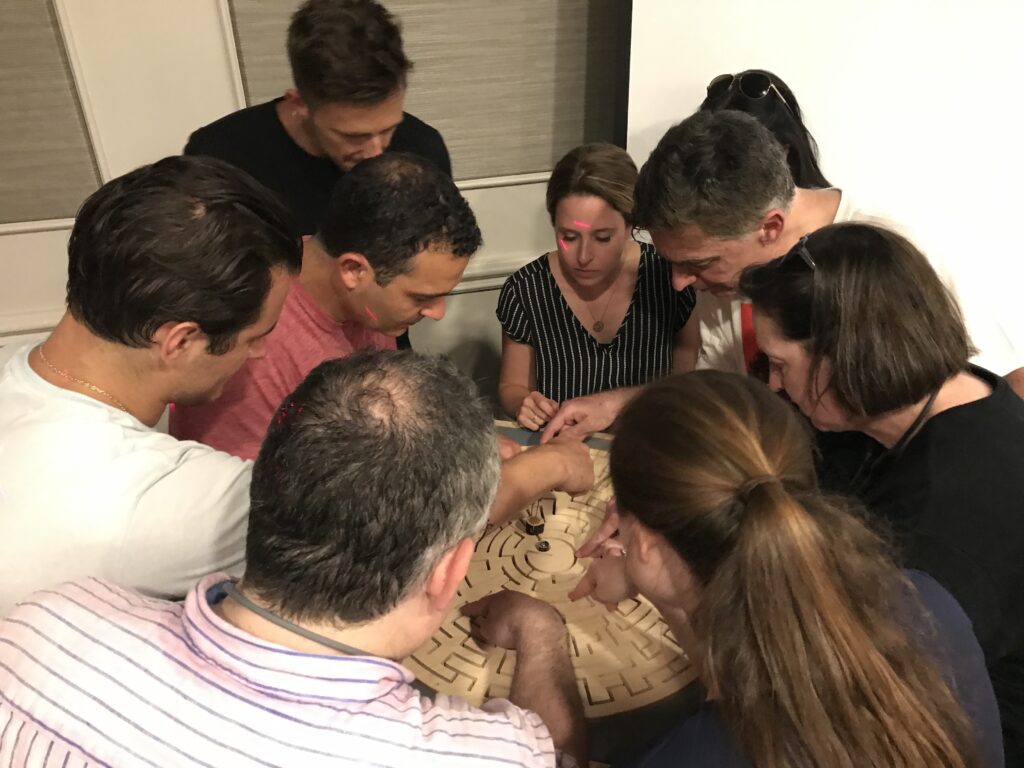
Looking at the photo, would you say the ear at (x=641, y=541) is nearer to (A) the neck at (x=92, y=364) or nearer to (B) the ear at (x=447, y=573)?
(B) the ear at (x=447, y=573)

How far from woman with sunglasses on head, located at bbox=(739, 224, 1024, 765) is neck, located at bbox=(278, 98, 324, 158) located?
1.12 meters

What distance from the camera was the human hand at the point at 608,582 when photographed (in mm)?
1062

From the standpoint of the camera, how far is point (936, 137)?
7.45 ft

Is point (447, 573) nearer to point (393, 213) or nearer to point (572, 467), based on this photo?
point (572, 467)

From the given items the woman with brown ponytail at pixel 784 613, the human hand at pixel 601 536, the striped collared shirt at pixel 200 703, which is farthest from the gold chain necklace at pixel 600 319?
the striped collared shirt at pixel 200 703

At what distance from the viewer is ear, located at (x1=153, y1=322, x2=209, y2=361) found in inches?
39.4

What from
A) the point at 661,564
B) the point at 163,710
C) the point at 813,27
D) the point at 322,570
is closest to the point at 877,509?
the point at 661,564

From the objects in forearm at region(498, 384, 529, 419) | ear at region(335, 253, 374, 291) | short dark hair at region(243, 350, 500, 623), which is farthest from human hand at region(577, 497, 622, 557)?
forearm at region(498, 384, 529, 419)

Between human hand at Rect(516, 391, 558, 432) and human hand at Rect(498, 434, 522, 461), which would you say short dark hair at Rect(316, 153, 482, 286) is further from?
human hand at Rect(516, 391, 558, 432)

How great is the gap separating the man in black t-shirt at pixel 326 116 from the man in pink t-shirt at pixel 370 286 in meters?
0.29

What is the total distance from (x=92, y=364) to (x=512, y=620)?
2.22 ft

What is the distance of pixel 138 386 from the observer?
3.40 feet

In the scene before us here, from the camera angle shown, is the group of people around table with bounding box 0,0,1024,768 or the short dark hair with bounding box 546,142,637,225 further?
the short dark hair with bounding box 546,142,637,225

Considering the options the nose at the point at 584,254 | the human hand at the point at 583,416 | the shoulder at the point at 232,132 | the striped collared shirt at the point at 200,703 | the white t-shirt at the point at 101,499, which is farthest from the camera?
the nose at the point at 584,254
